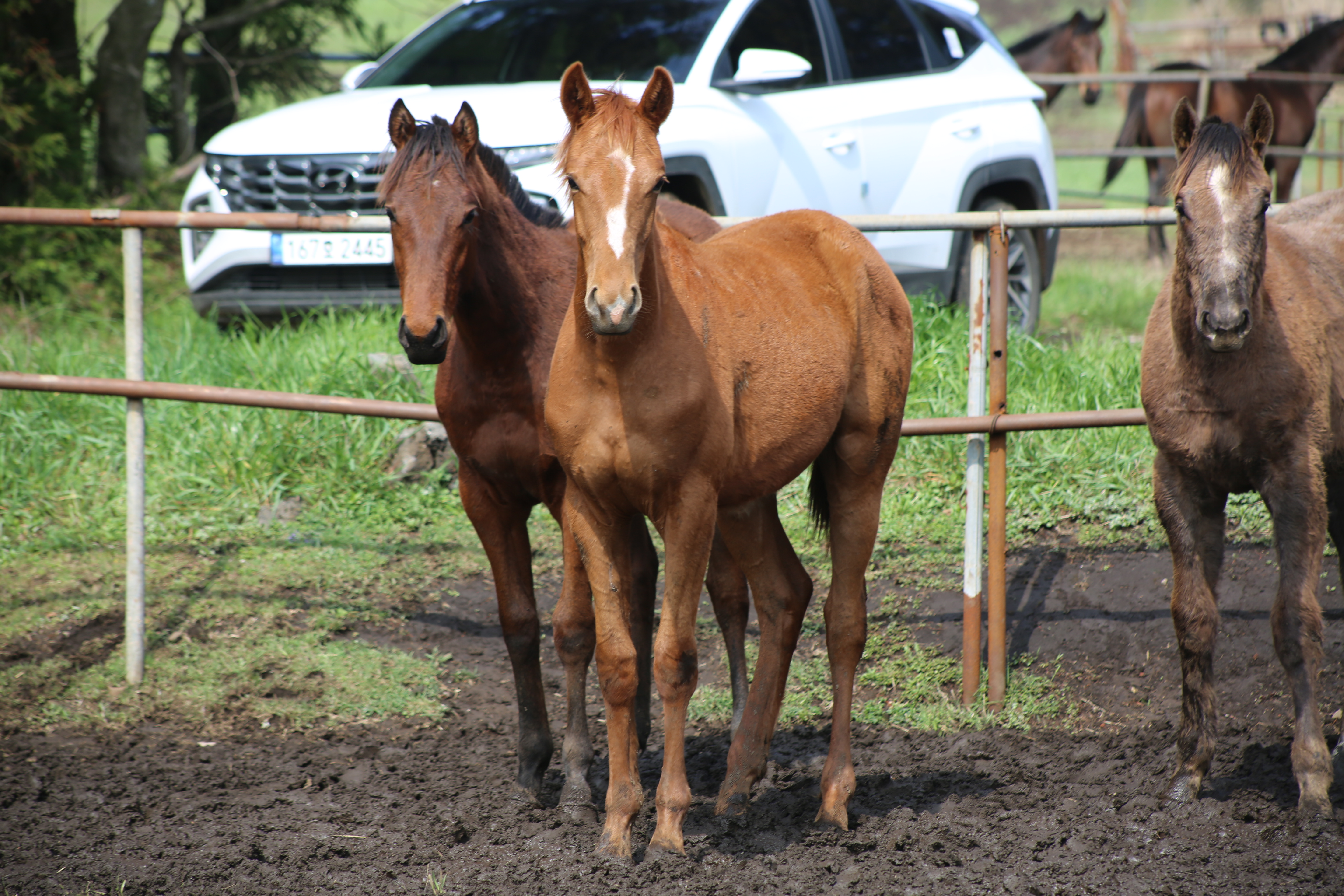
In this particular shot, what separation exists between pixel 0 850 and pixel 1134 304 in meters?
7.92

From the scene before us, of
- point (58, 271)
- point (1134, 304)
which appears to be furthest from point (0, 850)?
point (1134, 304)

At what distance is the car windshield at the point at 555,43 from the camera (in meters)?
6.28

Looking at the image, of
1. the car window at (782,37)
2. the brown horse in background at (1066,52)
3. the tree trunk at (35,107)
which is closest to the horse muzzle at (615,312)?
the car window at (782,37)

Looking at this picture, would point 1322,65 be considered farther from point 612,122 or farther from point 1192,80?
point 612,122

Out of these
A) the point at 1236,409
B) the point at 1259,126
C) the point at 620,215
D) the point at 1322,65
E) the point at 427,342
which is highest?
the point at 1322,65

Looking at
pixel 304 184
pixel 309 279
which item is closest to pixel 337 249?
pixel 309 279

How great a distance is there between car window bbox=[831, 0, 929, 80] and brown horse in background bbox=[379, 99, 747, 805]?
411 cm

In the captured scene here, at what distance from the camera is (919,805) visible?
3.30 m

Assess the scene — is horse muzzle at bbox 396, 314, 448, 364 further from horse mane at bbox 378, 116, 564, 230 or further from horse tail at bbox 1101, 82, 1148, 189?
horse tail at bbox 1101, 82, 1148, 189

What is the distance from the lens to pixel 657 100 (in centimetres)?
270

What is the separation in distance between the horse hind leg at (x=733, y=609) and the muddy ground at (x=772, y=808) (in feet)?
0.77

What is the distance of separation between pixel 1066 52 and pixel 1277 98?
9.71 ft

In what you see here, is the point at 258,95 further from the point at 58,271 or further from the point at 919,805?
the point at 919,805

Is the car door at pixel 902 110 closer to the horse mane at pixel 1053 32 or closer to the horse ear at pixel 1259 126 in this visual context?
the horse ear at pixel 1259 126
